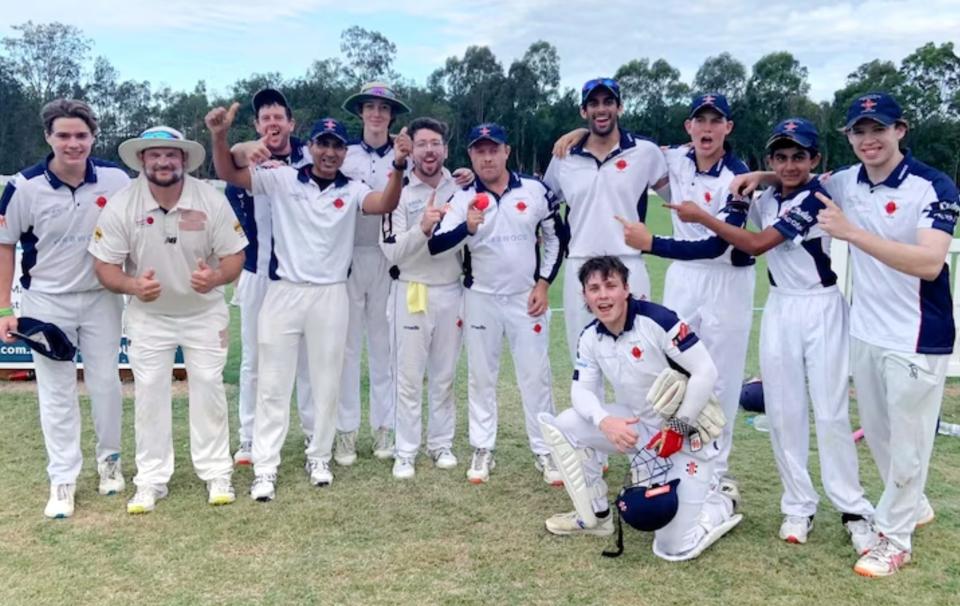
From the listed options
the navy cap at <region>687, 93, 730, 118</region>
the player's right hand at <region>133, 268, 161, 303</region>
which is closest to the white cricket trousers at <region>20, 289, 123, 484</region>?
the player's right hand at <region>133, 268, 161, 303</region>

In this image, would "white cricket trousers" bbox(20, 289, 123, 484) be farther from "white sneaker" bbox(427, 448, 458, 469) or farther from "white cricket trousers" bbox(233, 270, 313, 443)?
"white sneaker" bbox(427, 448, 458, 469)

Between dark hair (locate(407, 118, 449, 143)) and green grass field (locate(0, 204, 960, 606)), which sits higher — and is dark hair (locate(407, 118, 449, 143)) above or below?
above

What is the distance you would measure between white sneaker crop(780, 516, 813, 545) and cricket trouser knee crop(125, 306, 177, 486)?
3462 millimetres

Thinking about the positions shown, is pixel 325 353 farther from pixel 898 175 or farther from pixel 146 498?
pixel 898 175

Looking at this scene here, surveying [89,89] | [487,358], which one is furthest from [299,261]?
[89,89]

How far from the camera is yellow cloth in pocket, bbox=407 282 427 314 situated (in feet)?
16.8

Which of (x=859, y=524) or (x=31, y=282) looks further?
(x=31, y=282)

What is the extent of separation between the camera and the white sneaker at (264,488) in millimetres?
4801

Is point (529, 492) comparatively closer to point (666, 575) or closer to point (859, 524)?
point (666, 575)

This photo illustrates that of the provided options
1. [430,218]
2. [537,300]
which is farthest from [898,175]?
[430,218]

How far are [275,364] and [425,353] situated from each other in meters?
0.95

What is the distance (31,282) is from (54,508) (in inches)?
50.1

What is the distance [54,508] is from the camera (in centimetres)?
454

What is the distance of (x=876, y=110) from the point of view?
148 inches
